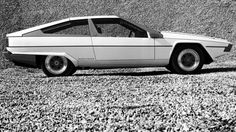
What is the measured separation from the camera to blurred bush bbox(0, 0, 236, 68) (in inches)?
803

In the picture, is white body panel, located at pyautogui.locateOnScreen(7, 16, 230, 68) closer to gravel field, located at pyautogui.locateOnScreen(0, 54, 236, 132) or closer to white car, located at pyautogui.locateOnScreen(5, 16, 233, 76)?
white car, located at pyautogui.locateOnScreen(5, 16, 233, 76)

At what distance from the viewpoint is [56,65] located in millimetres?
9422

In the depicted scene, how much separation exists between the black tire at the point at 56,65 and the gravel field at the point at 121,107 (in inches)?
74.0

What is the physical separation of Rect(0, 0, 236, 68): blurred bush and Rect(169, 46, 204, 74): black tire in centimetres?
1051

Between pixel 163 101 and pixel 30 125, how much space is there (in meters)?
1.86

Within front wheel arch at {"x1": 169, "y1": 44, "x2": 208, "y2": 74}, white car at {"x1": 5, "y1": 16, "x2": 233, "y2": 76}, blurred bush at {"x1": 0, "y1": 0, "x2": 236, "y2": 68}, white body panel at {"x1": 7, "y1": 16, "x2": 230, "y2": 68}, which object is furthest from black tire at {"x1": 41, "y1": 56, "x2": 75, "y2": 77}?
blurred bush at {"x1": 0, "y1": 0, "x2": 236, "y2": 68}

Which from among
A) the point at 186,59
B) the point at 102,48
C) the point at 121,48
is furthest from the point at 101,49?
the point at 186,59

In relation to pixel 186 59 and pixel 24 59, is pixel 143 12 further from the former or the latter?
pixel 24 59

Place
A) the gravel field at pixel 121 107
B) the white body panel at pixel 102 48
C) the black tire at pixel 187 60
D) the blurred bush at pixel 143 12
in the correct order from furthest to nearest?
1. the blurred bush at pixel 143 12
2. the black tire at pixel 187 60
3. the white body panel at pixel 102 48
4. the gravel field at pixel 121 107

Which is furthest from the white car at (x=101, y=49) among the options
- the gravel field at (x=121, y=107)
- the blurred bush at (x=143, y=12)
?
the blurred bush at (x=143, y=12)

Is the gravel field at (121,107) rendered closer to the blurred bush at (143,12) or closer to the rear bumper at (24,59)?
the rear bumper at (24,59)

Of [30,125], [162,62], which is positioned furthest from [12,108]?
[162,62]

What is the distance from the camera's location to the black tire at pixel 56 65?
369 inches

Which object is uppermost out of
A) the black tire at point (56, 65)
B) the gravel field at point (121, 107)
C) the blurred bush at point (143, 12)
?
the blurred bush at point (143, 12)
